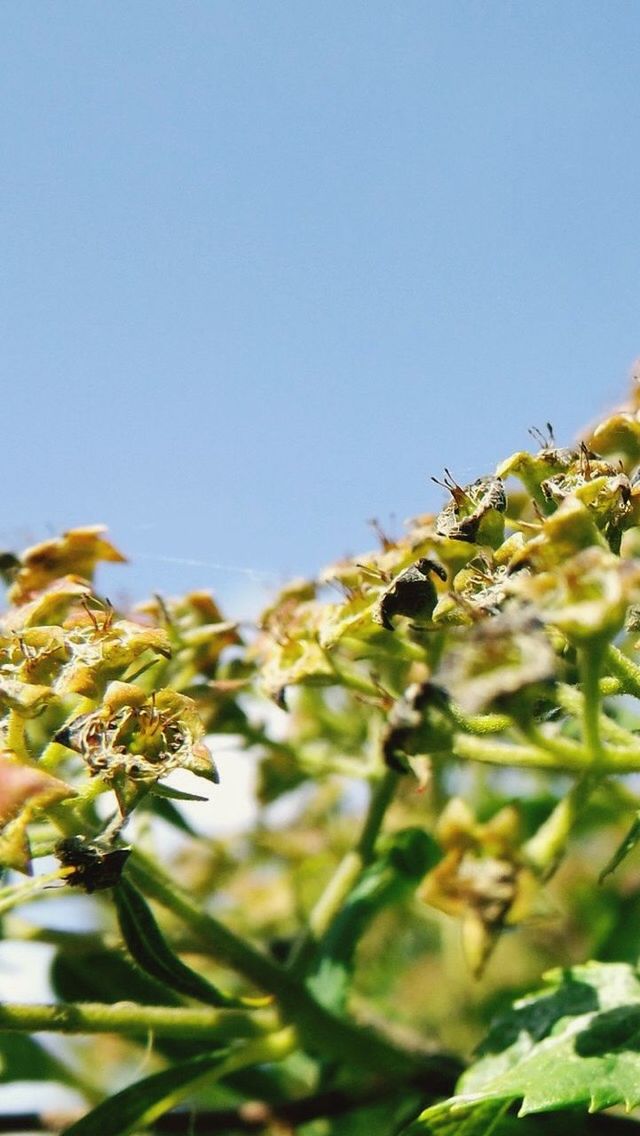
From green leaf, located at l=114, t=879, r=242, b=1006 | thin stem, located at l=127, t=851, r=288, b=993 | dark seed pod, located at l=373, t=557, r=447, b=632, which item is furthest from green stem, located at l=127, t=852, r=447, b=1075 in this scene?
dark seed pod, located at l=373, t=557, r=447, b=632

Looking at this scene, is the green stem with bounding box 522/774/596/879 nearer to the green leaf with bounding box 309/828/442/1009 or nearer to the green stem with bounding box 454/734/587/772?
the green stem with bounding box 454/734/587/772

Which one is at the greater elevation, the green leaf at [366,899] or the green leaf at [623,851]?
the green leaf at [366,899]

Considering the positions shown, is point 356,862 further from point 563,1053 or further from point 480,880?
point 480,880

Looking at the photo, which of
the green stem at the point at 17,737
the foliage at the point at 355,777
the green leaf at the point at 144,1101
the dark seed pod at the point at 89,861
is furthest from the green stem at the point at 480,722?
the green leaf at the point at 144,1101

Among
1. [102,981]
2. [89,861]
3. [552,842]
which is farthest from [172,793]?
[102,981]

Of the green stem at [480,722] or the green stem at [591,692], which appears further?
the green stem at [480,722]

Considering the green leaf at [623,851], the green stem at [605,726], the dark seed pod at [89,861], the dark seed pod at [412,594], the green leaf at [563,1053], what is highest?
the dark seed pod at [412,594]

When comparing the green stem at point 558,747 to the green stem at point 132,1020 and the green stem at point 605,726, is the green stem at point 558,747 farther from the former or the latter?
the green stem at point 132,1020

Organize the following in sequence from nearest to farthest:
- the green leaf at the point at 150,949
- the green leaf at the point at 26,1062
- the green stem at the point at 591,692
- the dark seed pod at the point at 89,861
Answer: the green stem at the point at 591,692 < the dark seed pod at the point at 89,861 < the green leaf at the point at 150,949 < the green leaf at the point at 26,1062
